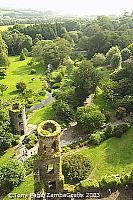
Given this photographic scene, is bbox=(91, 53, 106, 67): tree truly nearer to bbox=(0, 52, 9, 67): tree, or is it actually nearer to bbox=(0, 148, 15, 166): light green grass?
bbox=(0, 52, 9, 67): tree

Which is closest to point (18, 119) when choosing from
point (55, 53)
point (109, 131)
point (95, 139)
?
point (95, 139)

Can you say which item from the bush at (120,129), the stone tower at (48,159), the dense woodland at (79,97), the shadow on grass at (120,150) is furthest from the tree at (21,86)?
the stone tower at (48,159)

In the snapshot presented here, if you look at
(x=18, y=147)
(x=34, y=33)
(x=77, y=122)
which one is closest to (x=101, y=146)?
(x=77, y=122)

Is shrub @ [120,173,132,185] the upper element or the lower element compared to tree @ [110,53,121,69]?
lower

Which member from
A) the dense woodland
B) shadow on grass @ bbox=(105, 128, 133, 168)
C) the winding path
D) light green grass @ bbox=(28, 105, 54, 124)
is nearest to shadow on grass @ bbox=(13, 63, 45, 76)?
the dense woodland

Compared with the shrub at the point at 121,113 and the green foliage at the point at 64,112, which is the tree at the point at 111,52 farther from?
the green foliage at the point at 64,112

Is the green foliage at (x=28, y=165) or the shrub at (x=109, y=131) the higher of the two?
the shrub at (x=109, y=131)
